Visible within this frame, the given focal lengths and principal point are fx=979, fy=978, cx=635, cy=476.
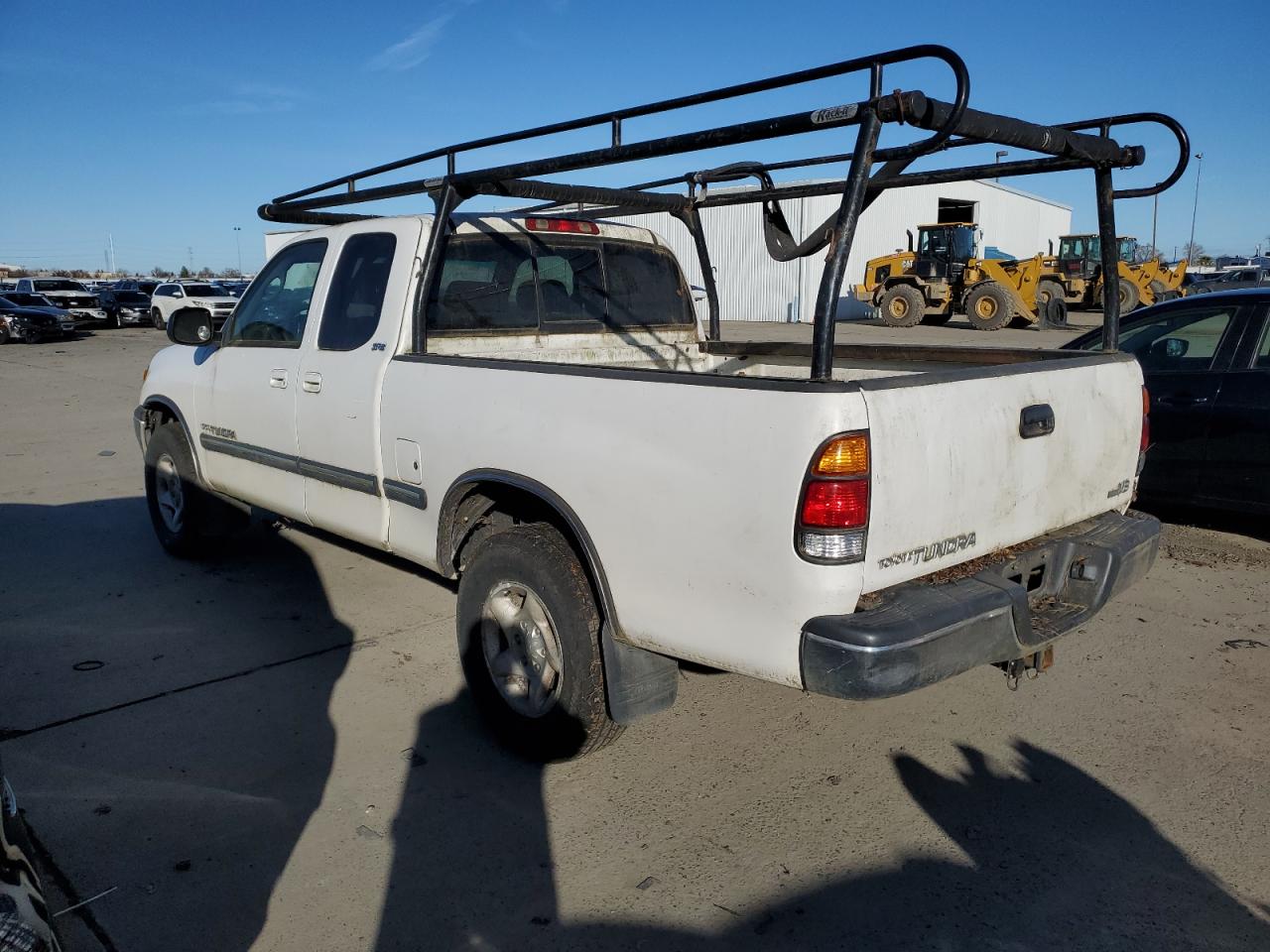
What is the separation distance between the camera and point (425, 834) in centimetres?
323

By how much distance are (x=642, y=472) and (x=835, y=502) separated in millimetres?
639

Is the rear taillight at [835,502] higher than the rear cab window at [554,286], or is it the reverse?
the rear cab window at [554,286]

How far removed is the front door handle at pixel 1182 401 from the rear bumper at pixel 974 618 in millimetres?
3022

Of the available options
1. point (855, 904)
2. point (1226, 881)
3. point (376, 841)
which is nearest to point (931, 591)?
point (855, 904)

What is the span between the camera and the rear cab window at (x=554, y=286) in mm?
4422

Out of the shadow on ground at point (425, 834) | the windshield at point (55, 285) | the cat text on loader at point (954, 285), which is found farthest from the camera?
the windshield at point (55, 285)

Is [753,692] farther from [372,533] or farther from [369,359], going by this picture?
[369,359]

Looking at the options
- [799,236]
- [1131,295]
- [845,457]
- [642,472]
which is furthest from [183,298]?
[845,457]

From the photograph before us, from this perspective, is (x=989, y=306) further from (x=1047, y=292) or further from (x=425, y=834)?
(x=425, y=834)

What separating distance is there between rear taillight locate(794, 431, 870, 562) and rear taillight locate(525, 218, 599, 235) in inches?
99.4

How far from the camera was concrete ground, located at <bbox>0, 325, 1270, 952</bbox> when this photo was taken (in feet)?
9.19

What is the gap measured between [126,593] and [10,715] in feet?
5.14

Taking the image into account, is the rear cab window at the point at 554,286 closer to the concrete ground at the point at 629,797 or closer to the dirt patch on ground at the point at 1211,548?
the concrete ground at the point at 629,797

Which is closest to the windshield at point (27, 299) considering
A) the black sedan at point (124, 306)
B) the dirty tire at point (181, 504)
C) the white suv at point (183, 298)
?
the white suv at point (183, 298)
